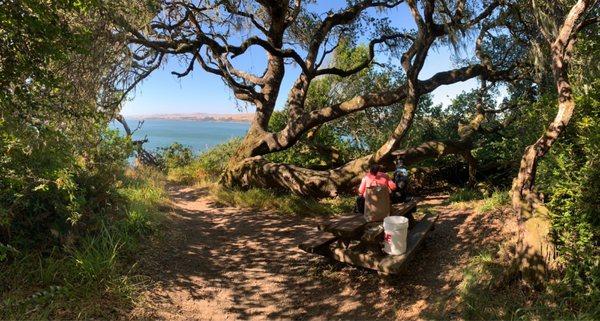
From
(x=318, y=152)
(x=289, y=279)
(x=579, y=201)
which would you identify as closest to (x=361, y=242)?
(x=289, y=279)

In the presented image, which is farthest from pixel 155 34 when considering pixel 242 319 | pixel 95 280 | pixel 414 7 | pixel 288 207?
pixel 242 319

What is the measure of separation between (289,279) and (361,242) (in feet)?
4.05

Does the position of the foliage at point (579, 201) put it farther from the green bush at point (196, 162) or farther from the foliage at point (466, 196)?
the green bush at point (196, 162)

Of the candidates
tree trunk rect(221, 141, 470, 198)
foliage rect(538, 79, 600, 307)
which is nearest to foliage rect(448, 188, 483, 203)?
tree trunk rect(221, 141, 470, 198)

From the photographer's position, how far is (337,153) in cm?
1240

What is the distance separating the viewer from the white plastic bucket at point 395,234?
504cm

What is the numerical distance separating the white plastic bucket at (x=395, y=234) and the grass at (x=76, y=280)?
10.6 ft

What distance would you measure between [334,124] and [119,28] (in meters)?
10.1

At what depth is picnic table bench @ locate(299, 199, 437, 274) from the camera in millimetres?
4984

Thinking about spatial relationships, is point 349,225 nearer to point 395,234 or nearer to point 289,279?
point 395,234

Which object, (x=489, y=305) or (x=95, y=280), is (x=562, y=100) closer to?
(x=489, y=305)

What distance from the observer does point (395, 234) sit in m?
5.05

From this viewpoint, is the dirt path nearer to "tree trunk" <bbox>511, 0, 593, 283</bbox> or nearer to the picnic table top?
the picnic table top

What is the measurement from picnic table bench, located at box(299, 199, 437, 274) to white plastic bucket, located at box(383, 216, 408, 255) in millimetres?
94
